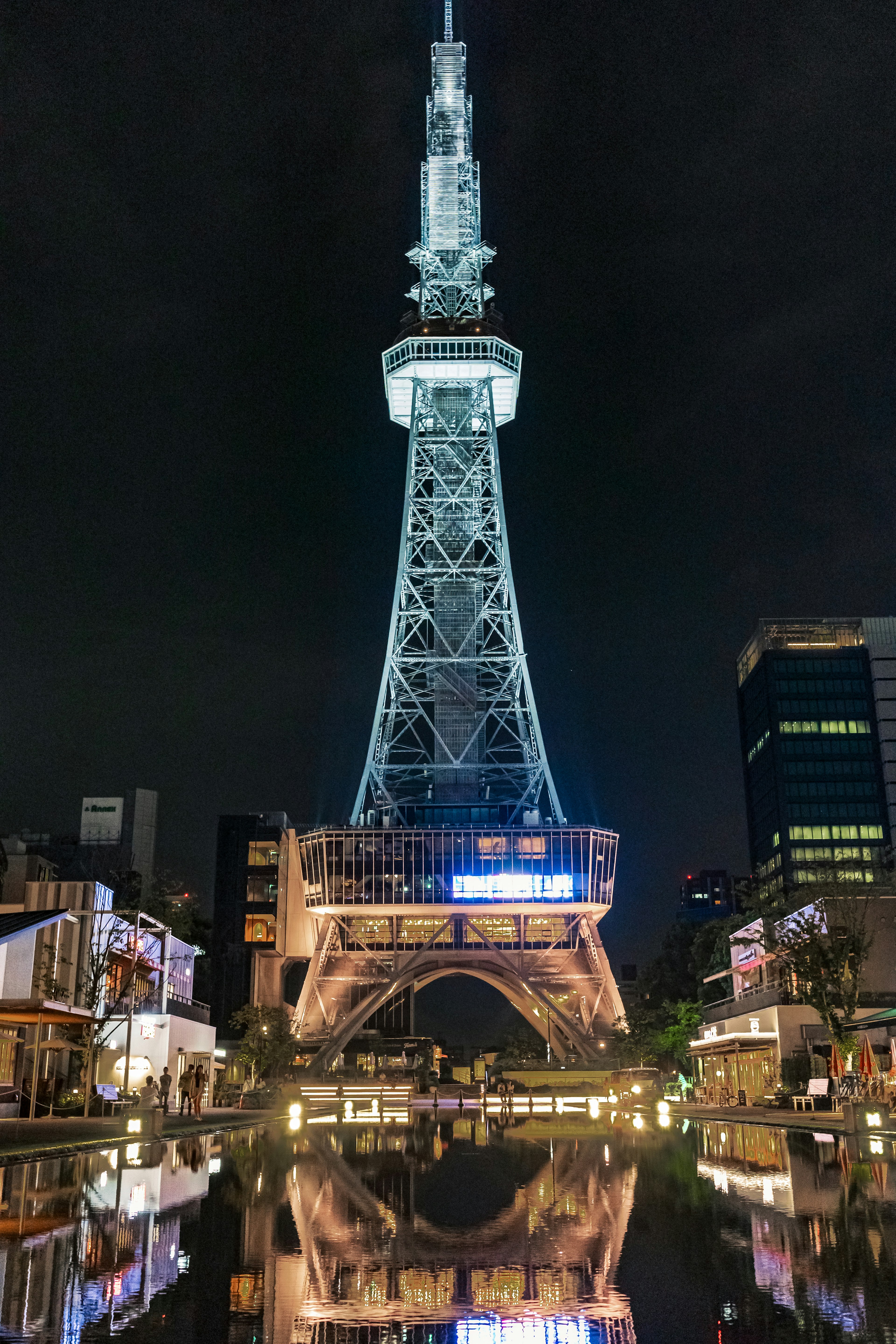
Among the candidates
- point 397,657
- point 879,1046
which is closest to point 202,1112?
point 879,1046

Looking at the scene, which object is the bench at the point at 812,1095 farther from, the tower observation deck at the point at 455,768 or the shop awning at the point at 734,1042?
the tower observation deck at the point at 455,768

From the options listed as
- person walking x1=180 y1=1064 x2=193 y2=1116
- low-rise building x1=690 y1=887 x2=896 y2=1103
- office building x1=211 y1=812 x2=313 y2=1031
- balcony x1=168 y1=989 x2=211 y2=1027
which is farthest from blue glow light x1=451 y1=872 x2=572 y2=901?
person walking x1=180 y1=1064 x2=193 y2=1116

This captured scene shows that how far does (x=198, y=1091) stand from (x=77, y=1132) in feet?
32.7

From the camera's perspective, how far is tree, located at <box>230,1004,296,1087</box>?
80.6 meters

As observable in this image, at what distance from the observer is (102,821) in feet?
459

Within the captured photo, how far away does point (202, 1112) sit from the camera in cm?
5088

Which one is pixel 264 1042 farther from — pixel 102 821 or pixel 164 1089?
Result: pixel 102 821

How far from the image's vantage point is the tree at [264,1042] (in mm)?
80625

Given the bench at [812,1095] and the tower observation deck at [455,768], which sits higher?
the tower observation deck at [455,768]

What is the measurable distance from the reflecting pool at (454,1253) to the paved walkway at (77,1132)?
11.6 ft

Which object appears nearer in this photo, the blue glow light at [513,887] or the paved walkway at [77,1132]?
the paved walkway at [77,1132]

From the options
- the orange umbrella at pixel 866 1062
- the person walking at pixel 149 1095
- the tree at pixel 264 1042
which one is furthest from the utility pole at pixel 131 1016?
the tree at pixel 264 1042

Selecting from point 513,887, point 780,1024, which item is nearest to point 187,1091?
point 780,1024

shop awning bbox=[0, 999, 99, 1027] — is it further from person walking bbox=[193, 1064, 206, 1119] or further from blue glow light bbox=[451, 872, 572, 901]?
blue glow light bbox=[451, 872, 572, 901]
